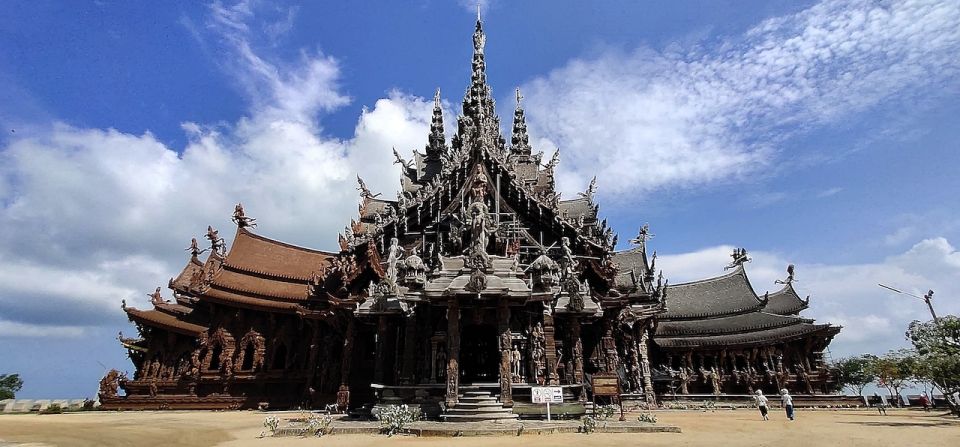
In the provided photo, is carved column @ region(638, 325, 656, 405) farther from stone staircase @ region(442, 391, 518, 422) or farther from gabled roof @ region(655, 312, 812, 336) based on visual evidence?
stone staircase @ region(442, 391, 518, 422)

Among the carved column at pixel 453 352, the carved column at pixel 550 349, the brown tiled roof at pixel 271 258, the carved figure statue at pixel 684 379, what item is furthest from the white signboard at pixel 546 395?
the carved figure statue at pixel 684 379

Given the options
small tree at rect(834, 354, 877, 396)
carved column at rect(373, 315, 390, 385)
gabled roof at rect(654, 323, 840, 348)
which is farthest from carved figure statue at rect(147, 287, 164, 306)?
small tree at rect(834, 354, 877, 396)

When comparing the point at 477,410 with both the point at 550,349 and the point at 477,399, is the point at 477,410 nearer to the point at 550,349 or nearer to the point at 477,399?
the point at 477,399

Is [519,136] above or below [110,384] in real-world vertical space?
above

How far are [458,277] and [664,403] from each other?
1677cm

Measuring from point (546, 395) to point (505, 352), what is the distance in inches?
62.3

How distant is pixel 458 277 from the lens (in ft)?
45.4

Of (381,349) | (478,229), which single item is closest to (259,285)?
(381,349)

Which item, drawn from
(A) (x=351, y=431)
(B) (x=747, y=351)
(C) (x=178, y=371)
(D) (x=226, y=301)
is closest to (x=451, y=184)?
(D) (x=226, y=301)

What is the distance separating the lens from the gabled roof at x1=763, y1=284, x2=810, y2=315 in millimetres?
32844

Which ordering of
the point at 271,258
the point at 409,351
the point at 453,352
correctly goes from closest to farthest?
the point at 453,352
the point at 409,351
the point at 271,258

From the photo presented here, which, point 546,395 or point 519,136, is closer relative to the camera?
point 546,395

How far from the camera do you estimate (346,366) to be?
19.2m

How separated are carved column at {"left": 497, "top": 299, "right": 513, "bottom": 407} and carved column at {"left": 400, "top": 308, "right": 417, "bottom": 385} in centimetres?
336
